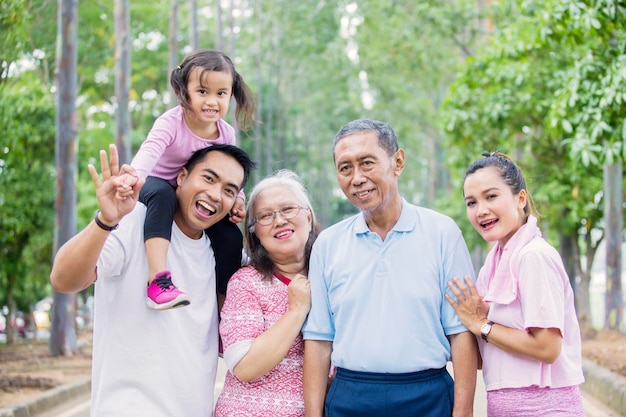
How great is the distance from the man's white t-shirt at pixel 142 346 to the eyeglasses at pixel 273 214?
41cm

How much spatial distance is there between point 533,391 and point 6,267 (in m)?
17.8

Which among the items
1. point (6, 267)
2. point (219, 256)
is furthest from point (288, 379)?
point (6, 267)

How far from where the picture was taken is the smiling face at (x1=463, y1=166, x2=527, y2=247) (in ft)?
11.5

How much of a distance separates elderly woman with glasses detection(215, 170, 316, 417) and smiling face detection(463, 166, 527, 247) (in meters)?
0.75

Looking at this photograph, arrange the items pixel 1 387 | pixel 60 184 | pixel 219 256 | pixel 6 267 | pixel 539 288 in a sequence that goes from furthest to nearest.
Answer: pixel 6 267
pixel 60 184
pixel 1 387
pixel 219 256
pixel 539 288

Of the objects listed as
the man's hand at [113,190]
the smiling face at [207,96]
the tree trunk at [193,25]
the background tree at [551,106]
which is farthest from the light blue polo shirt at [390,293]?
the tree trunk at [193,25]

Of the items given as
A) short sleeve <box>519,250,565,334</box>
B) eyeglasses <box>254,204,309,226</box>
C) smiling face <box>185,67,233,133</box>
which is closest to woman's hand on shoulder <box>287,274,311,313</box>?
eyeglasses <box>254,204,309,226</box>

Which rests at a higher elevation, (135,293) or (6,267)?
(6,267)

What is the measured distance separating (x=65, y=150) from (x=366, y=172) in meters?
10.3

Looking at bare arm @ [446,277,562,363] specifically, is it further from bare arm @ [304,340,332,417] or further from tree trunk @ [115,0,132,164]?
tree trunk @ [115,0,132,164]

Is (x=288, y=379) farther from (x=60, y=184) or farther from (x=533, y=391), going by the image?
(x=60, y=184)

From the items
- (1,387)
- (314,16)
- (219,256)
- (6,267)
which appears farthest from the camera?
(314,16)

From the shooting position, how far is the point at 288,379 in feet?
11.5

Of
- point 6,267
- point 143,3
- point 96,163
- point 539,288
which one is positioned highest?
point 143,3
